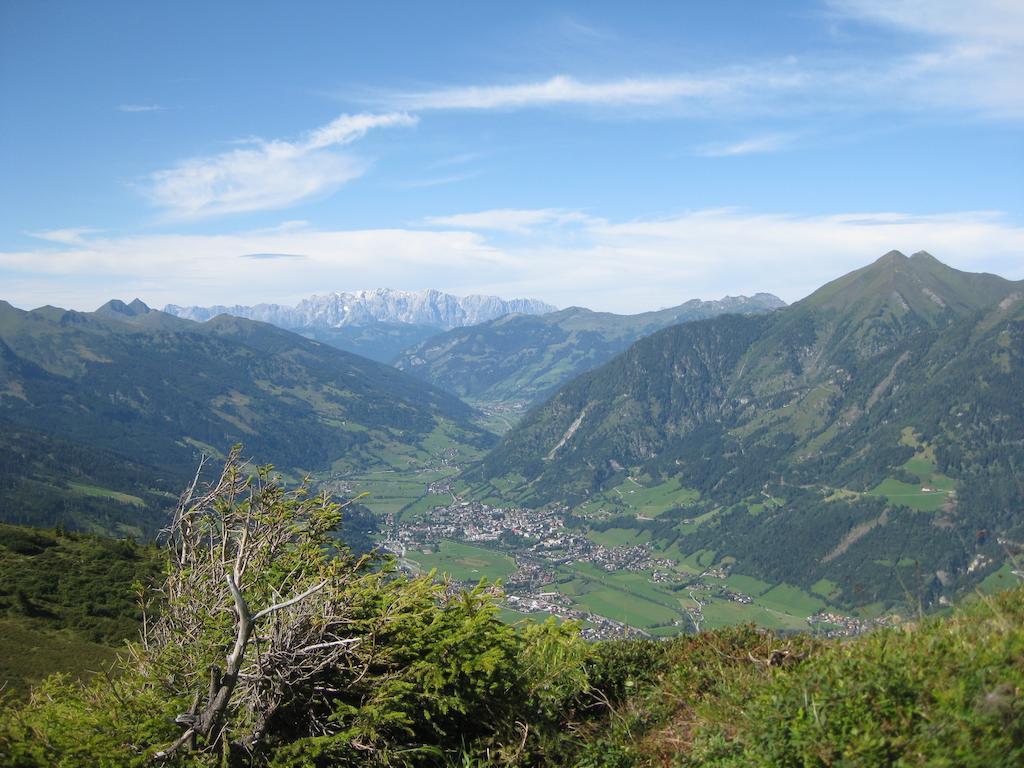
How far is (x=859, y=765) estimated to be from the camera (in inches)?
229

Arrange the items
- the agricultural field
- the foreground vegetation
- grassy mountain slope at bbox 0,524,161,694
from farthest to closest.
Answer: the agricultural field → grassy mountain slope at bbox 0,524,161,694 → the foreground vegetation

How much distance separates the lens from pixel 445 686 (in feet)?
32.6

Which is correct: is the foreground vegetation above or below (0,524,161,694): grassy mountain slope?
above

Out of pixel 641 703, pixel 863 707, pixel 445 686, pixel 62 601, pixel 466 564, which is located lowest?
pixel 466 564

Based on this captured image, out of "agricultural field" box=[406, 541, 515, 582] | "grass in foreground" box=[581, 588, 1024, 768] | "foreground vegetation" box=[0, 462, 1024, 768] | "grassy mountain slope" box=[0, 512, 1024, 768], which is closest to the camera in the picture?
"grass in foreground" box=[581, 588, 1024, 768]

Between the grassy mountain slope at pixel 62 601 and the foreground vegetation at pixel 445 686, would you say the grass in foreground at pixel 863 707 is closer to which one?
the foreground vegetation at pixel 445 686

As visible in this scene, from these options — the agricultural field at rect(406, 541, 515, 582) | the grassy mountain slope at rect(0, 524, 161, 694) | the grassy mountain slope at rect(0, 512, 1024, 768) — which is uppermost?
the grassy mountain slope at rect(0, 512, 1024, 768)

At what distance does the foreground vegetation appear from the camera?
6.33 metres

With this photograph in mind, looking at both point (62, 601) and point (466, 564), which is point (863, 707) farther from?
point (466, 564)

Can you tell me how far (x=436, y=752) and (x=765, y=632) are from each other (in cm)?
620

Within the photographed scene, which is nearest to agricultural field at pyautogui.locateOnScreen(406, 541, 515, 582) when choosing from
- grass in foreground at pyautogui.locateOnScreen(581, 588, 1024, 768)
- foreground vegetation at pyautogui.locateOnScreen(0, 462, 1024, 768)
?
foreground vegetation at pyautogui.locateOnScreen(0, 462, 1024, 768)

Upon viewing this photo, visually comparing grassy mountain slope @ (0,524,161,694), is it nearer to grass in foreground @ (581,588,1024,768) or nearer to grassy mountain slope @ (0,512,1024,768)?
grassy mountain slope @ (0,512,1024,768)

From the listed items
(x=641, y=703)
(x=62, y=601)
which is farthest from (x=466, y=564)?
(x=641, y=703)

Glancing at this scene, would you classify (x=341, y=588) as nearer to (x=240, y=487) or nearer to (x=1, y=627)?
(x=240, y=487)
